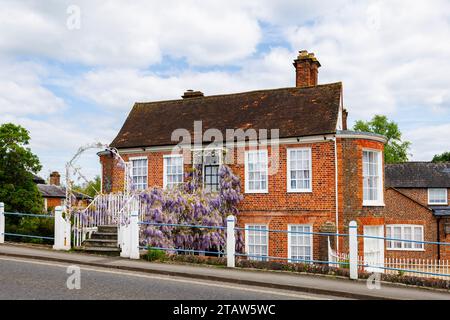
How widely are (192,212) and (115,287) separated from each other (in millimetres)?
10370

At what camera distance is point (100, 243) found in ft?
55.4

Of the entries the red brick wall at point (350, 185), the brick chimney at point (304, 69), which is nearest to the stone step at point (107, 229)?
the red brick wall at point (350, 185)

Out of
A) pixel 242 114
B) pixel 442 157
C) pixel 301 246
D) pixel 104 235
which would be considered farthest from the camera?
pixel 442 157

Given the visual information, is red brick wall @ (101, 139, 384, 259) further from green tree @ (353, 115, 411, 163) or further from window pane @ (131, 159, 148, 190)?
green tree @ (353, 115, 411, 163)

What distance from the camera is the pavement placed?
1082 centimetres

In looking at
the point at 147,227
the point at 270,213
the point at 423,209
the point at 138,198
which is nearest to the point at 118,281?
the point at 147,227

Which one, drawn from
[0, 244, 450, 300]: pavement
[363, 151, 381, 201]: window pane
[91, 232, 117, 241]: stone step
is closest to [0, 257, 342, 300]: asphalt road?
[0, 244, 450, 300]: pavement

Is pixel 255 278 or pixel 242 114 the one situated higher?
pixel 242 114

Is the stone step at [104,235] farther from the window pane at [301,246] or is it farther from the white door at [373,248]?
the white door at [373,248]

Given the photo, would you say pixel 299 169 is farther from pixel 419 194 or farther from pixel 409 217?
pixel 419 194

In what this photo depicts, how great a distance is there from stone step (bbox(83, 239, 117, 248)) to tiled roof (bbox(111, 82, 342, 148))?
742cm

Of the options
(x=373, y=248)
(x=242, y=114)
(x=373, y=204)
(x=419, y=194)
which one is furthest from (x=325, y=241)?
(x=419, y=194)

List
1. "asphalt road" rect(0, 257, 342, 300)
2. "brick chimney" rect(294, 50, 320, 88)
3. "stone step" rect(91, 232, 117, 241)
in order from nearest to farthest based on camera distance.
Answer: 1. "asphalt road" rect(0, 257, 342, 300)
2. "stone step" rect(91, 232, 117, 241)
3. "brick chimney" rect(294, 50, 320, 88)

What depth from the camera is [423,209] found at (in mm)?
34625
